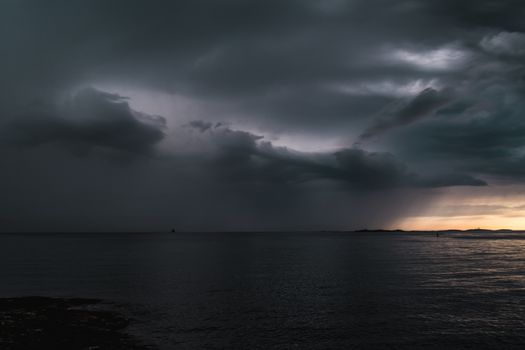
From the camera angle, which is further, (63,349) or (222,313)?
(222,313)

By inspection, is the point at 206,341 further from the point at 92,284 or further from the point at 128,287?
the point at 92,284

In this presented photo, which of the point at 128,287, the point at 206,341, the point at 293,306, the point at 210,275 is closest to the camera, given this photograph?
the point at 206,341

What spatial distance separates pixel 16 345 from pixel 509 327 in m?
46.3

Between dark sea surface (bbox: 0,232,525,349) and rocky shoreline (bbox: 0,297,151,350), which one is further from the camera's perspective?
dark sea surface (bbox: 0,232,525,349)

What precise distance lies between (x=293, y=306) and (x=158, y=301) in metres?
19.0

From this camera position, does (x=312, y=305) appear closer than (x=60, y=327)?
No

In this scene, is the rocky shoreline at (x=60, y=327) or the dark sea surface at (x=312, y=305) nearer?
the rocky shoreline at (x=60, y=327)

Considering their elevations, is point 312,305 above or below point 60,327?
below

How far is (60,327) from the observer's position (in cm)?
3897

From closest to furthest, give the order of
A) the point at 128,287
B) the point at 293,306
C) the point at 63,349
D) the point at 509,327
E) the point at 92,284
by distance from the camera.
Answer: the point at 63,349 < the point at 509,327 < the point at 293,306 < the point at 128,287 < the point at 92,284

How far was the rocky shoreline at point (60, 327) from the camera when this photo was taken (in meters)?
33.7

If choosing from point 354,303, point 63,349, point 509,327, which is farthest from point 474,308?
point 63,349

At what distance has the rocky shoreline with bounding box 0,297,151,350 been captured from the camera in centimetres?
3369

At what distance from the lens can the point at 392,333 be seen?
38125mm
